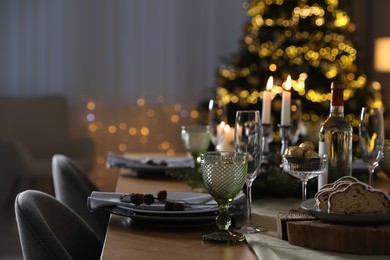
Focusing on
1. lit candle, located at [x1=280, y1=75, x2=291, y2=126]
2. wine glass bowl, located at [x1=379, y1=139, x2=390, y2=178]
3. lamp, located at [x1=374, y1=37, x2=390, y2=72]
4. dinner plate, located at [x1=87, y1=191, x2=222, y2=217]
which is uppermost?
lamp, located at [x1=374, y1=37, x2=390, y2=72]

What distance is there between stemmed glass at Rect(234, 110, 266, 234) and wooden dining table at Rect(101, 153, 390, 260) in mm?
52

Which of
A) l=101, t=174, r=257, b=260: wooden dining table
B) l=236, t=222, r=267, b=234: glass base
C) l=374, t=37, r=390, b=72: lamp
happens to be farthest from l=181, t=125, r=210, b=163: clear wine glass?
l=374, t=37, r=390, b=72: lamp

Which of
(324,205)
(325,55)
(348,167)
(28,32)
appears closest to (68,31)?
(28,32)

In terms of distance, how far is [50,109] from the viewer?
18.9 ft

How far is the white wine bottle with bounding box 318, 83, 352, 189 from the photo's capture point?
5.92 feet

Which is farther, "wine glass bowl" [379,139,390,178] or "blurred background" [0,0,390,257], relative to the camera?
"blurred background" [0,0,390,257]

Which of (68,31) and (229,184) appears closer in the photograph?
(229,184)

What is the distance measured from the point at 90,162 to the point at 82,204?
2.97 metres

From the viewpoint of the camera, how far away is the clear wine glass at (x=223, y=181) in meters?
1.49

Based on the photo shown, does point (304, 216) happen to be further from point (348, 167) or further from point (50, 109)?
point (50, 109)

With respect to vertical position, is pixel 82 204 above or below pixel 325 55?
below

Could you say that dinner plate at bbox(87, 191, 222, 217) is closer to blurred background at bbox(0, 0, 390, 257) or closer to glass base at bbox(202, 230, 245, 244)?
glass base at bbox(202, 230, 245, 244)

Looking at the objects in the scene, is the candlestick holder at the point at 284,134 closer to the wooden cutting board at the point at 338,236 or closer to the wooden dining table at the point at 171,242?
the wooden dining table at the point at 171,242

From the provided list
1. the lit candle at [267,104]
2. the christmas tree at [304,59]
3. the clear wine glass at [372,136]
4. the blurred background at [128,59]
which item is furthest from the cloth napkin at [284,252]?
the blurred background at [128,59]
